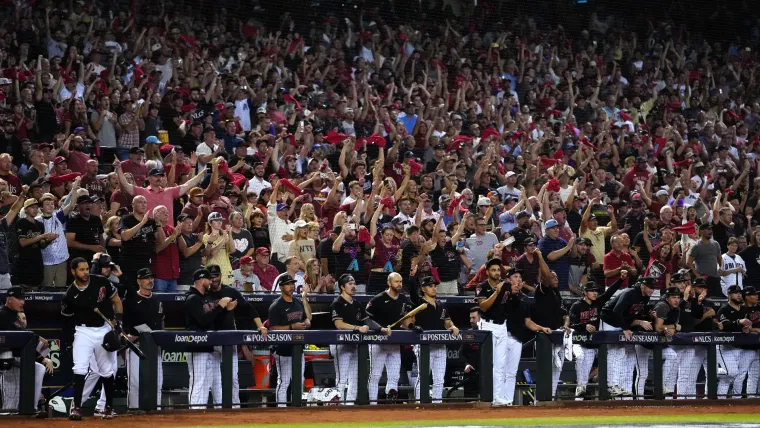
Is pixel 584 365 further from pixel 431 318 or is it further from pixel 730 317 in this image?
pixel 730 317

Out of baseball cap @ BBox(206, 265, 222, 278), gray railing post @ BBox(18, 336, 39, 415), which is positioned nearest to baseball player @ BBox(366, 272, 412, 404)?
baseball cap @ BBox(206, 265, 222, 278)

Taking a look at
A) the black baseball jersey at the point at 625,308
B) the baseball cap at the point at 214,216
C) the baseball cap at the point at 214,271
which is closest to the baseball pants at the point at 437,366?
the black baseball jersey at the point at 625,308

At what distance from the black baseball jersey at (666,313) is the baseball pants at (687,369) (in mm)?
330

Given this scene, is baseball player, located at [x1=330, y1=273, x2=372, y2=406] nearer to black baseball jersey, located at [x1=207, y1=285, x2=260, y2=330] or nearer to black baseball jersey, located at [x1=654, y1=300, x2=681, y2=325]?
black baseball jersey, located at [x1=207, y1=285, x2=260, y2=330]

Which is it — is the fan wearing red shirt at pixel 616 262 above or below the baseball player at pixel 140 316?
above

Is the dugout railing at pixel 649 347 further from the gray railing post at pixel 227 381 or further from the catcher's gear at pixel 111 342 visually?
the catcher's gear at pixel 111 342

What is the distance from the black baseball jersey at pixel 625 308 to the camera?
11648 mm

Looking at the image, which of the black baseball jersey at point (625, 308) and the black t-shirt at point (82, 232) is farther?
the black baseball jersey at point (625, 308)

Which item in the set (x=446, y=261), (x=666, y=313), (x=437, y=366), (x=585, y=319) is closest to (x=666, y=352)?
(x=666, y=313)

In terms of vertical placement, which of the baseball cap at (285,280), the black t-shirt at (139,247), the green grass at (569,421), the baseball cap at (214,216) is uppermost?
the baseball cap at (214,216)

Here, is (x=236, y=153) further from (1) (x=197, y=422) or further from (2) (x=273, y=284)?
(1) (x=197, y=422)

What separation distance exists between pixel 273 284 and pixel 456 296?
79.0 inches

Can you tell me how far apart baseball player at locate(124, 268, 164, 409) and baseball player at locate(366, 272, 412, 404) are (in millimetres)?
1995

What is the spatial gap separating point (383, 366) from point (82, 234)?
125 inches
